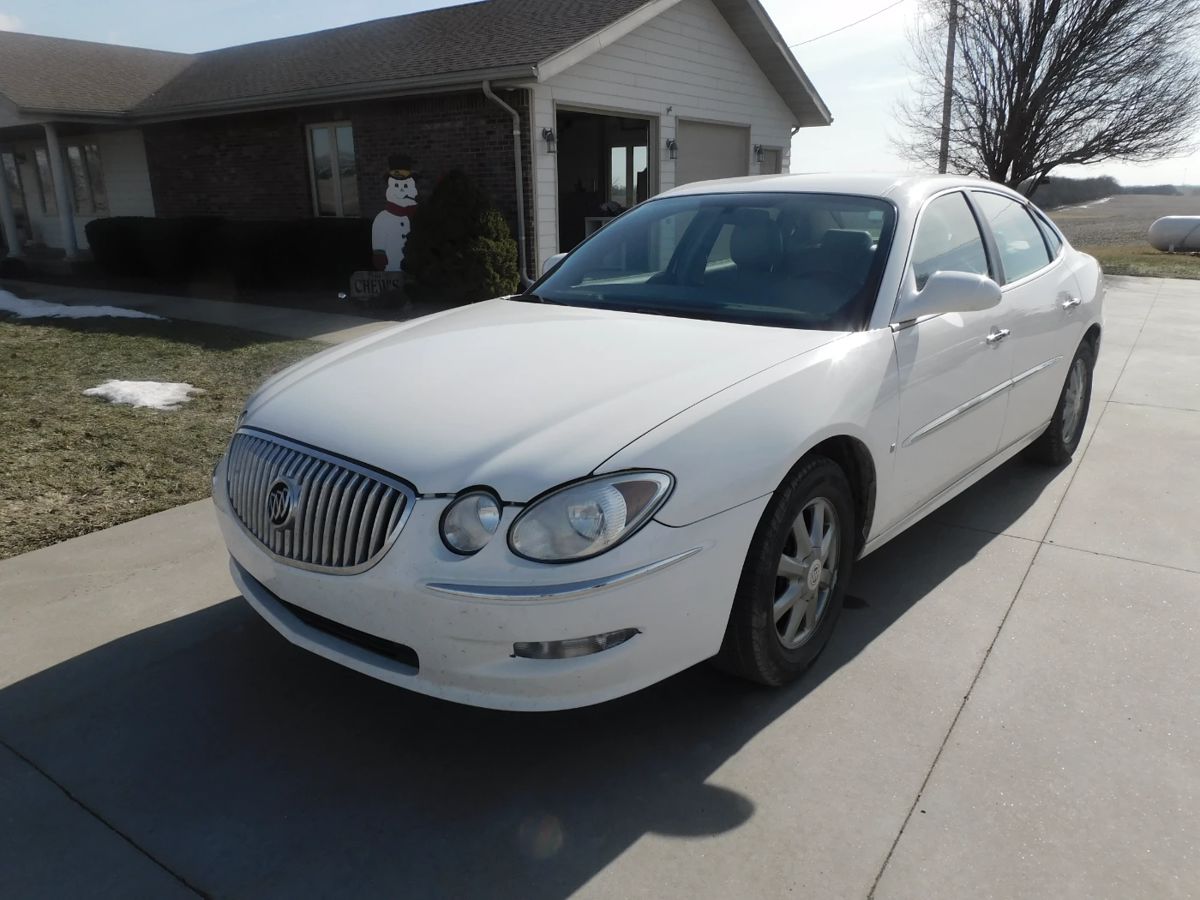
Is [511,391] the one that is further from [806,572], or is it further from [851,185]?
[851,185]

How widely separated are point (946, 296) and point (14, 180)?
80.5 feet

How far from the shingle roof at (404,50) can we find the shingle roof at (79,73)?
697 millimetres

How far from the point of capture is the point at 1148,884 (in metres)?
2.21

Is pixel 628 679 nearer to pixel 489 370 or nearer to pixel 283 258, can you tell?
pixel 489 370

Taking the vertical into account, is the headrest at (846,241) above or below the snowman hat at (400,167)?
below

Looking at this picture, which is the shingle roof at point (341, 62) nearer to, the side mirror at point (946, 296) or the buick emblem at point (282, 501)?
the side mirror at point (946, 296)

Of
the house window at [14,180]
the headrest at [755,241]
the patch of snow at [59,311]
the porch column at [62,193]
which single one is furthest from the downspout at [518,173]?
the house window at [14,180]

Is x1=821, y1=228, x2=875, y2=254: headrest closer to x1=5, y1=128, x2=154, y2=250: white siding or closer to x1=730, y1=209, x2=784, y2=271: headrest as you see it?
x1=730, y1=209, x2=784, y2=271: headrest

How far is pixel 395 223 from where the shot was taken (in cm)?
1242

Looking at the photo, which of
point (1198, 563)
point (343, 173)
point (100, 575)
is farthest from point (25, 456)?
point (343, 173)

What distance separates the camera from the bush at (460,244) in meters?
11.3

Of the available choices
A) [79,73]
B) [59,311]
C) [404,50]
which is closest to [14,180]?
[79,73]

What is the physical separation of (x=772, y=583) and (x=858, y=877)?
82cm

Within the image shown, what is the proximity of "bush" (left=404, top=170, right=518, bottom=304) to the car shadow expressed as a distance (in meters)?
8.39
